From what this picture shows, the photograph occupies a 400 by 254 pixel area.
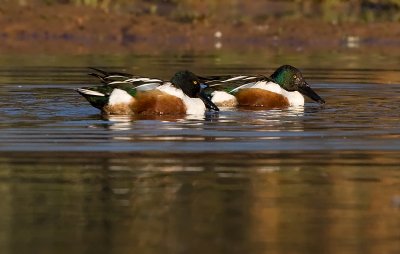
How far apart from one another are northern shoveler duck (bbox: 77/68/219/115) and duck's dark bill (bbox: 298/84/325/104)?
203cm

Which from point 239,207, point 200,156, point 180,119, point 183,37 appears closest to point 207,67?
point 183,37

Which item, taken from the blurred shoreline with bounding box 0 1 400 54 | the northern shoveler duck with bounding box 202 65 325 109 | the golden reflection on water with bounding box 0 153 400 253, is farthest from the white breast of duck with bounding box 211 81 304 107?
the blurred shoreline with bounding box 0 1 400 54

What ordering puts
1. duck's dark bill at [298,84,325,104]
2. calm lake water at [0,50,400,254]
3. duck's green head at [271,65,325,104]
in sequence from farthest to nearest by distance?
1. duck's green head at [271,65,325,104]
2. duck's dark bill at [298,84,325,104]
3. calm lake water at [0,50,400,254]

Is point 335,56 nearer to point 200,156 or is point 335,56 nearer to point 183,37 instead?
point 183,37

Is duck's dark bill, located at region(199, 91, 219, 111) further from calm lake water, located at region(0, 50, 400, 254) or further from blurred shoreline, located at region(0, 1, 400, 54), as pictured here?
blurred shoreline, located at region(0, 1, 400, 54)

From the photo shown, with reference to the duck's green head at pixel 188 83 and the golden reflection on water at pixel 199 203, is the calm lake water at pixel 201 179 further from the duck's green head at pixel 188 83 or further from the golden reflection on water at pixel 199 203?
the duck's green head at pixel 188 83

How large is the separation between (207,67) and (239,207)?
13986 mm

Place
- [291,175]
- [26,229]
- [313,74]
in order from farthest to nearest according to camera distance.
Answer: [313,74] → [291,175] → [26,229]

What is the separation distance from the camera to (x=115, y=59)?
24.4 m

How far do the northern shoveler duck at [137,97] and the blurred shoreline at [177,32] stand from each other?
1326 centimetres

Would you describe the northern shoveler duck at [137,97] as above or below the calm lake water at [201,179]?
above

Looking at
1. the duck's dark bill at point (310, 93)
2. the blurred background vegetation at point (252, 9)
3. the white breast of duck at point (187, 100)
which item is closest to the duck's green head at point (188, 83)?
the white breast of duck at point (187, 100)

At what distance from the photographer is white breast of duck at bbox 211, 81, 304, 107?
16484mm

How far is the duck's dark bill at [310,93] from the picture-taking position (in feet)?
54.0
